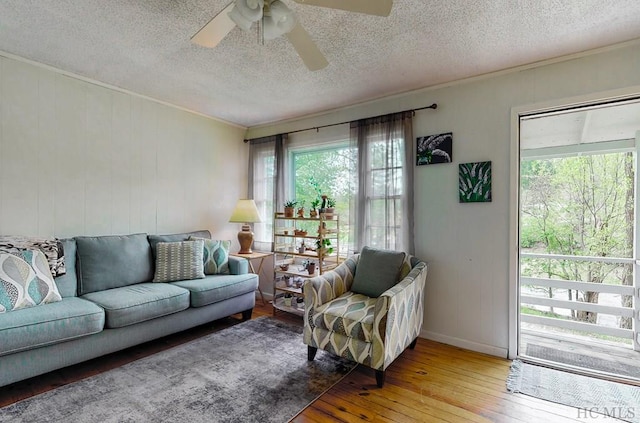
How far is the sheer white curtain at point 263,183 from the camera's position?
436 cm

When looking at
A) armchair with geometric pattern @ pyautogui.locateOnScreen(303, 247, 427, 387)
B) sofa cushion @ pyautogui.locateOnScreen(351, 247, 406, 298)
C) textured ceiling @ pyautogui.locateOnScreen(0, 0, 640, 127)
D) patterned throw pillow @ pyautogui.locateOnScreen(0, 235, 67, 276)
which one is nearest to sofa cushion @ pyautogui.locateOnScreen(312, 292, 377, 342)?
armchair with geometric pattern @ pyautogui.locateOnScreen(303, 247, 427, 387)

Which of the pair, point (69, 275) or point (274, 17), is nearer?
point (274, 17)

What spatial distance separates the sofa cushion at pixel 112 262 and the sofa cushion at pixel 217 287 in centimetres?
37

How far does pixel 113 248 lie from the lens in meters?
2.98

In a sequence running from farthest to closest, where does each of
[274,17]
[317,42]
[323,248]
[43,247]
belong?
[323,248] < [43,247] < [317,42] < [274,17]

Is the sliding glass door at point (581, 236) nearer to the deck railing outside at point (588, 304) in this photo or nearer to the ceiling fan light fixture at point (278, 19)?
the deck railing outside at point (588, 304)

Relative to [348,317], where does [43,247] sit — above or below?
above

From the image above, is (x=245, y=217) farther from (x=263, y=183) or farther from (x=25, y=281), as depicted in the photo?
(x=25, y=281)

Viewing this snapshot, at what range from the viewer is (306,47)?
1.85m

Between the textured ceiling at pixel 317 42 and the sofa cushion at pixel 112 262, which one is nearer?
the textured ceiling at pixel 317 42

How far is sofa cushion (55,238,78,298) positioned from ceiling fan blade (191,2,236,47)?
7.21 ft

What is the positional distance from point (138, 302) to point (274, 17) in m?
2.31

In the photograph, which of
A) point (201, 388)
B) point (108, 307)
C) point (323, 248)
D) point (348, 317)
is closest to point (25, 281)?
point (108, 307)

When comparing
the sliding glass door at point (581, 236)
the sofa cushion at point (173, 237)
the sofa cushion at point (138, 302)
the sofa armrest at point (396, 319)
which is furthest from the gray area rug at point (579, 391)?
the sofa cushion at point (173, 237)
